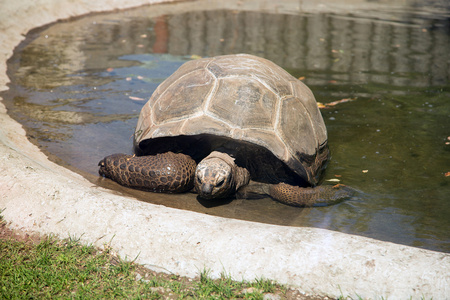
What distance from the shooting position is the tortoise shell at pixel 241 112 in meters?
4.28

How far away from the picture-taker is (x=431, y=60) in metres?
9.18

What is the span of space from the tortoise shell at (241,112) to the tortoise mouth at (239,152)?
0.09 meters

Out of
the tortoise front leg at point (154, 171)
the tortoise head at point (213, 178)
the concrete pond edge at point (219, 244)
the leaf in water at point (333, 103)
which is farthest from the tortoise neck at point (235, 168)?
the leaf in water at point (333, 103)

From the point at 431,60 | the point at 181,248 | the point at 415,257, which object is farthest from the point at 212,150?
the point at 431,60

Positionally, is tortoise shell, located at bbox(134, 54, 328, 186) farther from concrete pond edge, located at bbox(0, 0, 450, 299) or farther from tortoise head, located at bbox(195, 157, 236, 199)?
concrete pond edge, located at bbox(0, 0, 450, 299)

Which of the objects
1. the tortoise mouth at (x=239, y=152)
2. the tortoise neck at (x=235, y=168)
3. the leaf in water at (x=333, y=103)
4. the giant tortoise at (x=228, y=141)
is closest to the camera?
the giant tortoise at (x=228, y=141)

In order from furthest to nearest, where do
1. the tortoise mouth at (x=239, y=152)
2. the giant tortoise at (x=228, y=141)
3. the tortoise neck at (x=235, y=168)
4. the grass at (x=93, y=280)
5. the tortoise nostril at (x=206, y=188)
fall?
the tortoise mouth at (x=239, y=152) < the tortoise neck at (x=235, y=168) < the giant tortoise at (x=228, y=141) < the tortoise nostril at (x=206, y=188) < the grass at (x=93, y=280)

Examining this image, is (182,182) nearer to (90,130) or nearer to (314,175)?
(314,175)

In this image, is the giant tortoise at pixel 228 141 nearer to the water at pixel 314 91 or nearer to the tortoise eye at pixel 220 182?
the tortoise eye at pixel 220 182

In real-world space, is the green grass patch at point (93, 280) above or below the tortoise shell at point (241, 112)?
below

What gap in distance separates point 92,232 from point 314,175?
94.9 inches

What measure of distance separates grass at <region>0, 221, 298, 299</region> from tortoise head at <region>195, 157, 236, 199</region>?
1236 millimetres

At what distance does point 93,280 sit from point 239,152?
6.92 ft

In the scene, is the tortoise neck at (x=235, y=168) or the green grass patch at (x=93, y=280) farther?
the tortoise neck at (x=235, y=168)
